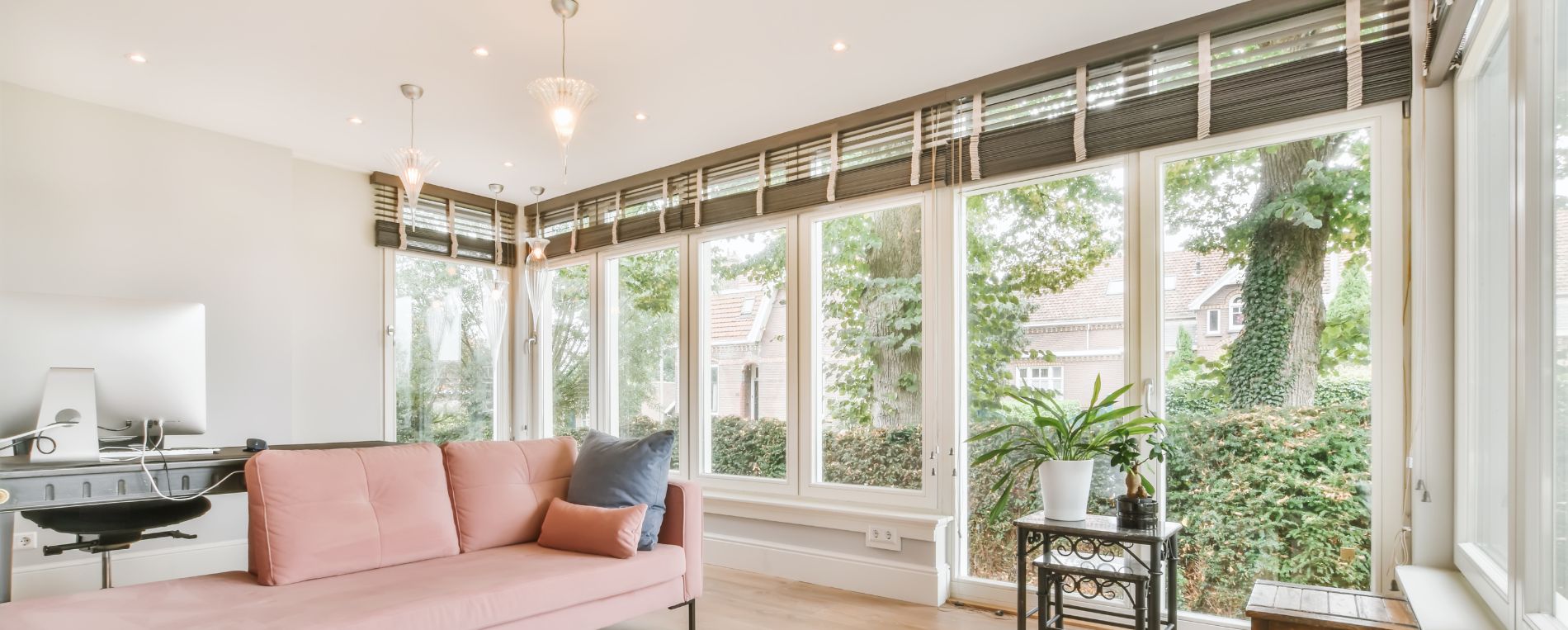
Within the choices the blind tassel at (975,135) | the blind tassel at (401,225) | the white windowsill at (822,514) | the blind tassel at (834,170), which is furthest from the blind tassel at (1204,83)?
the blind tassel at (401,225)

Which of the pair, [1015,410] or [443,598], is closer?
[443,598]

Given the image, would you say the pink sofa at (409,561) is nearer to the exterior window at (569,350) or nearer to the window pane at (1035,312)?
the window pane at (1035,312)

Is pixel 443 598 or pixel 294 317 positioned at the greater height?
pixel 294 317

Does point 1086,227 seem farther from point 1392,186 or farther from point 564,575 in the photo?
point 564,575

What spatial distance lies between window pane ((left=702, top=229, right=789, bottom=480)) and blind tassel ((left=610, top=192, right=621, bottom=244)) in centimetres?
80

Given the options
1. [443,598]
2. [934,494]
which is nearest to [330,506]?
[443,598]

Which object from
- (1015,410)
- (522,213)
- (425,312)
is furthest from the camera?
(522,213)

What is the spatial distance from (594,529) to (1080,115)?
268 centimetres

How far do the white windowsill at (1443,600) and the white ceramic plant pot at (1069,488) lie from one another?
93 centimetres

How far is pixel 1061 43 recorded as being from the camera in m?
3.40

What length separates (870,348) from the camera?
4.33 meters

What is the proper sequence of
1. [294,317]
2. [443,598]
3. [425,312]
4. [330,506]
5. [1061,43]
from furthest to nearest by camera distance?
1. [425,312]
2. [294,317]
3. [1061,43]
4. [330,506]
5. [443,598]

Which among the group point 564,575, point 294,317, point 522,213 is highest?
point 522,213

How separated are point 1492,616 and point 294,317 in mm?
5639
